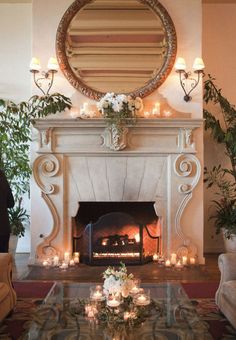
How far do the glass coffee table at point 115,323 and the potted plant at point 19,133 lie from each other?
2.17 meters

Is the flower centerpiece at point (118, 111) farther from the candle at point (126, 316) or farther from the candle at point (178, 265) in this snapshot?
the candle at point (126, 316)

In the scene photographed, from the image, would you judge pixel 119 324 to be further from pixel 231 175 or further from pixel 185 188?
pixel 231 175

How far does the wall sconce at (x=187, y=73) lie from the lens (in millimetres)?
4234

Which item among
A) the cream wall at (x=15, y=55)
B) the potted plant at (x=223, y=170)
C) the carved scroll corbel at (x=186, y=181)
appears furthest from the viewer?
the cream wall at (x=15, y=55)

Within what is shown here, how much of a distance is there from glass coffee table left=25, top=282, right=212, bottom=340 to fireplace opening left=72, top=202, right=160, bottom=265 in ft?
6.25

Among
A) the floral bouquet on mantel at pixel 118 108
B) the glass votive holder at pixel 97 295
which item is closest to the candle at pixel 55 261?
the floral bouquet on mantel at pixel 118 108

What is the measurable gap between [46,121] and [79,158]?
0.60m

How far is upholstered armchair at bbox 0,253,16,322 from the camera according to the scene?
8.65 ft

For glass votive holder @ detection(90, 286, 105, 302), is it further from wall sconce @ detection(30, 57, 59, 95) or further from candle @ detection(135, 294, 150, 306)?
wall sconce @ detection(30, 57, 59, 95)

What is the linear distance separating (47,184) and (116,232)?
1.05 metres

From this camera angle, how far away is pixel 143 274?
4066mm

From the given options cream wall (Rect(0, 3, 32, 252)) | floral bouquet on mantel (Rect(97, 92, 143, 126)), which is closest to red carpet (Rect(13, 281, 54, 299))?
cream wall (Rect(0, 3, 32, 252))

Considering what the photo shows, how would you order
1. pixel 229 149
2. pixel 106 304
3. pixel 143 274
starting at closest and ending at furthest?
pixel 106 304
pixel 143 274
pixel 229 149

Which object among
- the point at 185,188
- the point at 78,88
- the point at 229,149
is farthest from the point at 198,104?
the point at 78,88
